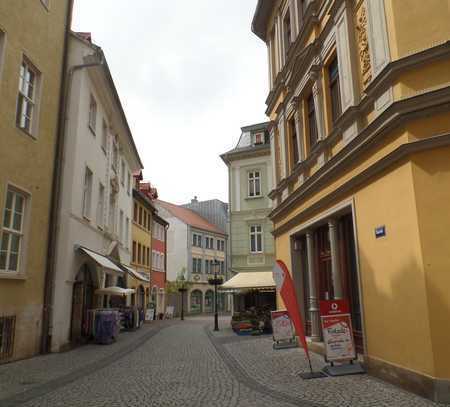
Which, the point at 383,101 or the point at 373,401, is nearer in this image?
the point at 373,401

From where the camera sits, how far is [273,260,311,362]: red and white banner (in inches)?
344

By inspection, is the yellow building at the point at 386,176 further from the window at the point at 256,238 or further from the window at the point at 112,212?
the window at the point at 256,238

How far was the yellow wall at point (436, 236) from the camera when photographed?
6.71 m

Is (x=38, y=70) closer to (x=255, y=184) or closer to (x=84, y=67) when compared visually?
(x=84, y=67)

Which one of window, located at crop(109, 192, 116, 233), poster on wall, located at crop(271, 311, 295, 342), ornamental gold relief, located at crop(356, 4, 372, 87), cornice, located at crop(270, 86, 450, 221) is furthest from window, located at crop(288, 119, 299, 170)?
window, located at crop(109, 192, 116, 233)

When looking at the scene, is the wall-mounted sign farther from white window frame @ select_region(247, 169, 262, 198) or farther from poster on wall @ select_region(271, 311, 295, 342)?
white window frame @ select_region(247, 169, 262, 198)

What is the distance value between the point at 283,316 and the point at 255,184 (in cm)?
1742

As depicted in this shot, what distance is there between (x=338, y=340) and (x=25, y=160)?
8895mm

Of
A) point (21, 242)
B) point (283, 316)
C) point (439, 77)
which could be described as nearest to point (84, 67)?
point (21, 242)

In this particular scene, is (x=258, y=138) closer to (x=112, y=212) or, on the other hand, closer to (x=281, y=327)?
(x=112, y=212)

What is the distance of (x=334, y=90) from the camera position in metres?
11.7

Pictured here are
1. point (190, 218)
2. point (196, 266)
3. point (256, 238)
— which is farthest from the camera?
point (190, 218)

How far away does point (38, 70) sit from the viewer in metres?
12.9

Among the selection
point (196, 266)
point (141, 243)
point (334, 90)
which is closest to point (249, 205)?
point (141, 243)
